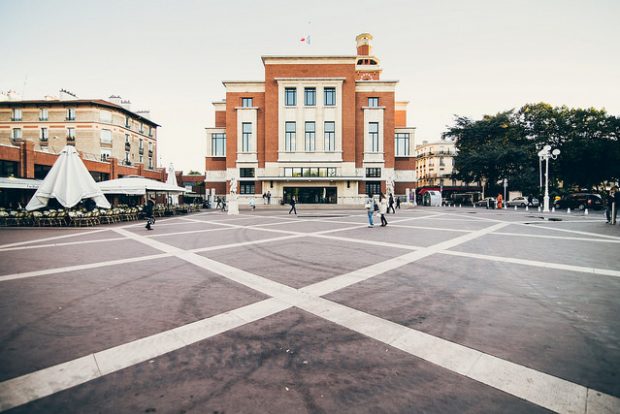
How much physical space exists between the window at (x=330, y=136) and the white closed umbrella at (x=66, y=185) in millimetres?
26218

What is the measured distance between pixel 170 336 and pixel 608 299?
6092 millimetres

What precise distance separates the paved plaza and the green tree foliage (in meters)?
41.1

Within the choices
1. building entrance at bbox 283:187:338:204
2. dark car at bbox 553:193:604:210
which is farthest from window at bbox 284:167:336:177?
dark car at bbox 553:193:604:210

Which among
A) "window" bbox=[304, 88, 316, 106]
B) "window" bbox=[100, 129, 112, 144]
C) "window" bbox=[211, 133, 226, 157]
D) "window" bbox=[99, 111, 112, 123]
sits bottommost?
"window" bbox=[211, 133, 226, 157]

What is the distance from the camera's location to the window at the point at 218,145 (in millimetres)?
39781

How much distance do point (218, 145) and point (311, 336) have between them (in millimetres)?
39667

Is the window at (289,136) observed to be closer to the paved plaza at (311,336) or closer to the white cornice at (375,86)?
the white cornice at (375,86)

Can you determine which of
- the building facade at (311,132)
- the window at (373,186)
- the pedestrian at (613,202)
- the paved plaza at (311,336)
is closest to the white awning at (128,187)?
the paved plaza at (311,336)

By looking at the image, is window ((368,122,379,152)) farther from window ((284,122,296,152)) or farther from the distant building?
the distant building

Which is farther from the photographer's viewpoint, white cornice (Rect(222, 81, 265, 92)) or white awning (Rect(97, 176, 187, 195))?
white cornice (Rect(222, 81, 265, 92))

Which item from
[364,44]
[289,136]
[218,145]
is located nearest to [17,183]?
[218,145]

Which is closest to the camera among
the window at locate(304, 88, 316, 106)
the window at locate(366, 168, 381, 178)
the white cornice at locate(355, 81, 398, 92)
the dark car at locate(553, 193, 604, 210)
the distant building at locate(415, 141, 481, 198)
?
the dark car at locate(553, 193, 604, 210)

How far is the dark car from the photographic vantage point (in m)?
28.8

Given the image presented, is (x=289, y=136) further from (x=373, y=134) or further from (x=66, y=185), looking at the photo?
(x=66, y=185)
